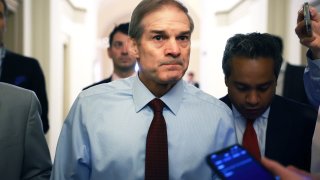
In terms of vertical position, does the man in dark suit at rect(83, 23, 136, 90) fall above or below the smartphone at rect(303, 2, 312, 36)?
below

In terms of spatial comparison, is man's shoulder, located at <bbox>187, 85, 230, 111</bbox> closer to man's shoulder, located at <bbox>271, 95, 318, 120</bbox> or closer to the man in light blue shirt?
the man in light blue shirt

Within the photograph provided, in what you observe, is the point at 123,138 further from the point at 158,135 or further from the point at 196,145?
the point at 196,145

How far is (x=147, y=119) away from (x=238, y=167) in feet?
1.66

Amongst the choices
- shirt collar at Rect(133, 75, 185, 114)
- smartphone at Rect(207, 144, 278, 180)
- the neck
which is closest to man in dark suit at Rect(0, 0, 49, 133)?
the neck

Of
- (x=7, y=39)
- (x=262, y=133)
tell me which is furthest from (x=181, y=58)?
(x=7, y=39)

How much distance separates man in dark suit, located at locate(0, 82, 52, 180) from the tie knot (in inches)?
16.8

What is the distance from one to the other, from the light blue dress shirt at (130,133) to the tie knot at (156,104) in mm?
14

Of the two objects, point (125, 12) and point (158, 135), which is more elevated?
point (125, 12)

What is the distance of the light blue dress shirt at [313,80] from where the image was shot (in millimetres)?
1416

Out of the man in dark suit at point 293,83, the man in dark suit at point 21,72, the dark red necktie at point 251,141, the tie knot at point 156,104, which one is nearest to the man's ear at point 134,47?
the tie knot at point 156,104

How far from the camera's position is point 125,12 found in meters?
14.7

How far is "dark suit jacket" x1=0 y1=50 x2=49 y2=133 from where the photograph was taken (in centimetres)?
249

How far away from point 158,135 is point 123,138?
112 millimetres

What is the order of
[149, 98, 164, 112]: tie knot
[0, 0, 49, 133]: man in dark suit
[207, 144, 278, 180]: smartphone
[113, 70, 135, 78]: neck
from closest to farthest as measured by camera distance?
[207, 144, 278, 180]: smartphone → [149, 98, 164, 112]: tie knot → [0, 0, 49, 133]: man in dark suit → [113, 70, 135, 78]: neck
